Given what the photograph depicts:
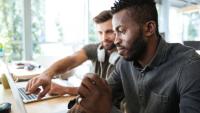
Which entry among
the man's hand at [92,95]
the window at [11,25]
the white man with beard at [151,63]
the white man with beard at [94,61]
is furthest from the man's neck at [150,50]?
the window at [11,25]

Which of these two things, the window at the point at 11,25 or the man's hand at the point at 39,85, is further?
the window at the point at 11,25

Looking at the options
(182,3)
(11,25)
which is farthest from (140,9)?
(182,3)

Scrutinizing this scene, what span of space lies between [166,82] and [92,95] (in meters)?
0.36

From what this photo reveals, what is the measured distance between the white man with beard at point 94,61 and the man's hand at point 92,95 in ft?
1.97

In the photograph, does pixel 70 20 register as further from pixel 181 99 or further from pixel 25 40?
pixel 181 99

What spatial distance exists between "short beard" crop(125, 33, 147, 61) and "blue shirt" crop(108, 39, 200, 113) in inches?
2.3

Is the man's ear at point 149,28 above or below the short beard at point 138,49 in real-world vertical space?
above

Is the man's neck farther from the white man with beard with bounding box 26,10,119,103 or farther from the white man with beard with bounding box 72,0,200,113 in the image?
the white man with beard with bounding box 26,10,119,103

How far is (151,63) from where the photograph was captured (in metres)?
1.17

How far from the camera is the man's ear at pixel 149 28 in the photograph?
1168mm

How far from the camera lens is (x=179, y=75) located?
41.5 inches

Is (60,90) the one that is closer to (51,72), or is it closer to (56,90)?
(56,90)

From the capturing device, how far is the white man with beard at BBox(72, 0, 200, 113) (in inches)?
40.8

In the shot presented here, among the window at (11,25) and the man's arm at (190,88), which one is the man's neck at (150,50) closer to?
the man's arm at (190,88)
